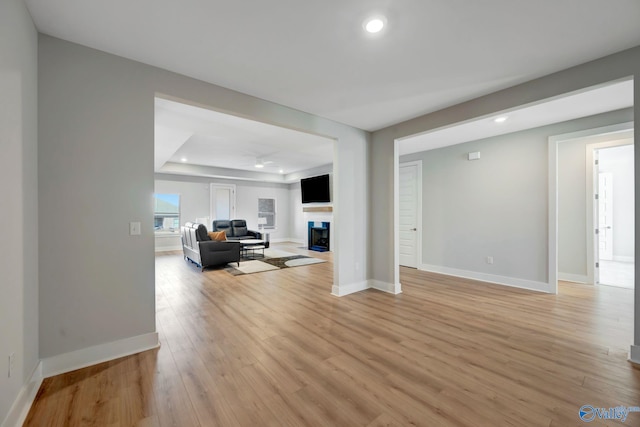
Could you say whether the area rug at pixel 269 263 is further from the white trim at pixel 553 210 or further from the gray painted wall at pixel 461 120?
the white trim at pixel 553 210

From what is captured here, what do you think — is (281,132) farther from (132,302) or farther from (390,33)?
(132,302)

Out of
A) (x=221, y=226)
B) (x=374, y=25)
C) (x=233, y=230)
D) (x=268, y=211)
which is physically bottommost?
(x=233, y=230)

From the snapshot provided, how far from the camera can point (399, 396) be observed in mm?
1696

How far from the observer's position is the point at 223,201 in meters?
9.56

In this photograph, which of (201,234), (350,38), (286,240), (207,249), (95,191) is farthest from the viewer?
(286,240)

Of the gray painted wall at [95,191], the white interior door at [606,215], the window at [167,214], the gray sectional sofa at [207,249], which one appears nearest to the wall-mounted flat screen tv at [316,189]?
the gray sectional sofa at [207,249]

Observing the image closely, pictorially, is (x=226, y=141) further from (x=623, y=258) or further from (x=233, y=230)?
(x=623, y=258)

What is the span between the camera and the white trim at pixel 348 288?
385 cm

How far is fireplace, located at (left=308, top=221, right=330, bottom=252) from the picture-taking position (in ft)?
27.9

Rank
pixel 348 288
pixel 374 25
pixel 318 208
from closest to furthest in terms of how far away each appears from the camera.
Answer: pixel 374 25
pixel 348 288
pixel 318 208

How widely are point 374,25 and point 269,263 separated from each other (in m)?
5.29

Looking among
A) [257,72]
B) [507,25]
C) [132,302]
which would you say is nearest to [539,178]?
[507,25]

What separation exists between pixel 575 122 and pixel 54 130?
6.24m

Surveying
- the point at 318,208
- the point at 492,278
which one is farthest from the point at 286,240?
the point at 492,278
